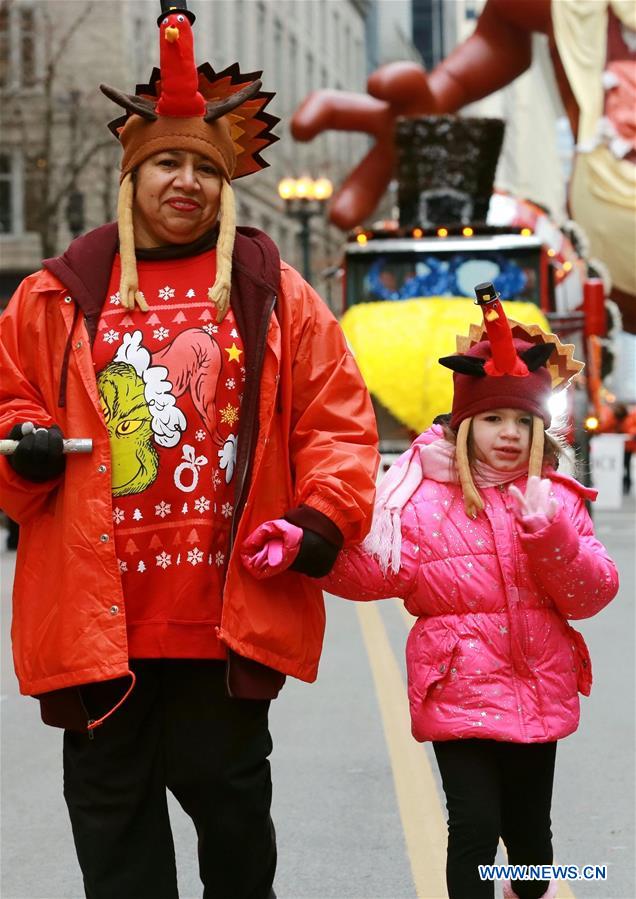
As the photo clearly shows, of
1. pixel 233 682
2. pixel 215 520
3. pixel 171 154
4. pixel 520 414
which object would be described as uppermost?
pixel 171 154

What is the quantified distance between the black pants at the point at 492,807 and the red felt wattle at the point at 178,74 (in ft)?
5.52

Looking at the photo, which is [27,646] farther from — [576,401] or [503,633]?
[576,401]

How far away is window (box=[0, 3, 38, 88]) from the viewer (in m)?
27.3

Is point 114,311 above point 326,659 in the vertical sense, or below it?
above

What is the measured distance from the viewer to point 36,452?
339 cm

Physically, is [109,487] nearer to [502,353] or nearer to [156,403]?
[156,403]

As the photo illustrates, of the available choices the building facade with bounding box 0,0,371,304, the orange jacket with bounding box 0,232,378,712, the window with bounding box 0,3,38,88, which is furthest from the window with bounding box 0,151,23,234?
the orange jacket with bounding box 0,232,378,712

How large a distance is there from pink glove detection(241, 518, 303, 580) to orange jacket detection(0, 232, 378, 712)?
7 centimetres

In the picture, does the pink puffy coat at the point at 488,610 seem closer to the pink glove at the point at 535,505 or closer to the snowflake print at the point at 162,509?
the pink glove at the point at 535,505

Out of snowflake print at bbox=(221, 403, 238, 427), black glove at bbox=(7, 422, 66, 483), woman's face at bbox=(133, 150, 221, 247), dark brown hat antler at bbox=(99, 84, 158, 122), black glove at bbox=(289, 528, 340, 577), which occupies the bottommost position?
black glove at bbox=(289, 528, 340, 577)

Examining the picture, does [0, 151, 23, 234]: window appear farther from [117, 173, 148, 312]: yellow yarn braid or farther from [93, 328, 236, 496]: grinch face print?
[93, 328, 236, 496]: grinch face print

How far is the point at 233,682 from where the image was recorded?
345 centimetres

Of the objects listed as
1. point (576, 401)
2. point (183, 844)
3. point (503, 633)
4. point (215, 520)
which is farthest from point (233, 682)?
point (576, 401)

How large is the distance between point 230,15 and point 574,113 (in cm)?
1639
